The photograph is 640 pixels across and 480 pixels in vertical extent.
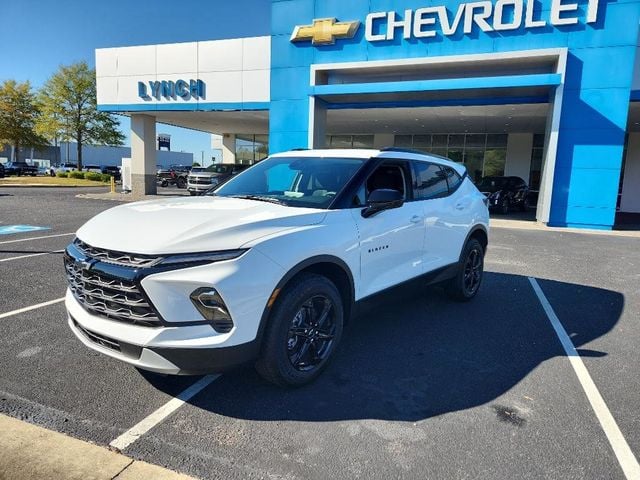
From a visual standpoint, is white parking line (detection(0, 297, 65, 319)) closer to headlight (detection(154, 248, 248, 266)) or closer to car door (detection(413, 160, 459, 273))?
headlight (detection(154, 248, 248, 266))

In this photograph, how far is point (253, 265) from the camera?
9.39 ft

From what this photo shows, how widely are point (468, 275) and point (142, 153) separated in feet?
71.1

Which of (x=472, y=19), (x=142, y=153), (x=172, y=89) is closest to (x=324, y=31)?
(x=472, y=19)

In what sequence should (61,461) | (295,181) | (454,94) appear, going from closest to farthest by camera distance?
(61,461), (295,181), (454,94)

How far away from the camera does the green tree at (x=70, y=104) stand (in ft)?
140

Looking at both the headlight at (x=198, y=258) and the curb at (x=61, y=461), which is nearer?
the curb at (x=61, y=461)

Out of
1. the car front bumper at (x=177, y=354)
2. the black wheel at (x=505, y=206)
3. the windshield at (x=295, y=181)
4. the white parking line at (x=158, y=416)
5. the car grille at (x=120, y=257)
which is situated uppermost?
the windshield at (x=295, y=181)

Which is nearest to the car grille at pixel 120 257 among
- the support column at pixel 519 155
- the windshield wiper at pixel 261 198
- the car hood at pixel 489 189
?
the windshield wiper at pixel 261 198

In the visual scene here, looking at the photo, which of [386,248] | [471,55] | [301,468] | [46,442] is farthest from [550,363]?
[471,55]

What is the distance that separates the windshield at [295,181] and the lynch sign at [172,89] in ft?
56.0

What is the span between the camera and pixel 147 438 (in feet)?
9.14

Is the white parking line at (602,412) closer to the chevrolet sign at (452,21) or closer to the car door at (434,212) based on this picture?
the car door at (434,212)

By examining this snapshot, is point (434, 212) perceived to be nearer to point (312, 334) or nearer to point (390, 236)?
point (390, 236)

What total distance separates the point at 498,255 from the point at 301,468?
774cm
